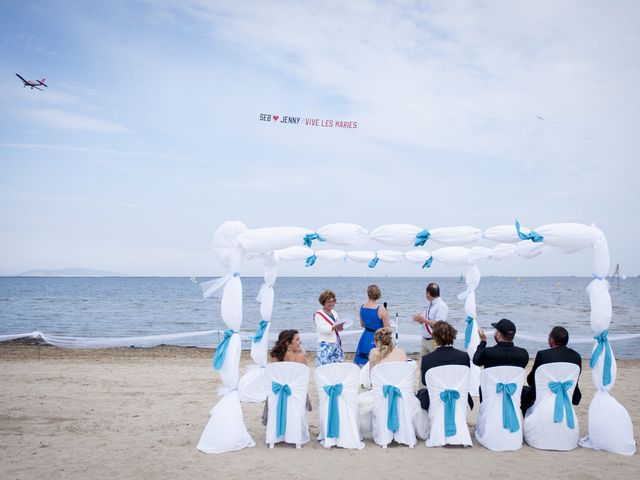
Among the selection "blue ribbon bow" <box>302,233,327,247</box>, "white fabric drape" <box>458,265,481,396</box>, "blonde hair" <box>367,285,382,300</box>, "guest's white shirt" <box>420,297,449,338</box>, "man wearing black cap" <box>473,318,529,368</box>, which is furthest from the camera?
"white fabric drape" <box>458,265,481,396</box>

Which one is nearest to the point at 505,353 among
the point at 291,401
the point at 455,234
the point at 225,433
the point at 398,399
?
the point at 398,399

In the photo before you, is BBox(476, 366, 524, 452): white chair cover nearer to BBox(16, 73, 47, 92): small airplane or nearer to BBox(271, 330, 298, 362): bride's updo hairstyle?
BBox(271, 330, 298, 362): bride's updo hairstyle

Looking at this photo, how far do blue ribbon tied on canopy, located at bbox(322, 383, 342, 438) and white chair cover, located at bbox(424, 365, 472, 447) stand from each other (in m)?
0.96

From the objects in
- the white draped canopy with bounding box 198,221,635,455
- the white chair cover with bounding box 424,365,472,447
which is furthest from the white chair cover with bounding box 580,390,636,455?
the white chair cover with bounding box 424,365,472,447

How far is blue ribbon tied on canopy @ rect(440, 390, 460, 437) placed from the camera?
5.16 metres

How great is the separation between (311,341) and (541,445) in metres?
12.0

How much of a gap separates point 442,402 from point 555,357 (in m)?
1.30

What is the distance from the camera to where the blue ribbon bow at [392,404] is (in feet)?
17.1

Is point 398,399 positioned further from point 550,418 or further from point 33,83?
point 33,83

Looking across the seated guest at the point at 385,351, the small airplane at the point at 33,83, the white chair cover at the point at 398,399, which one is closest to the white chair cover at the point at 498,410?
the white chair cover at the point at 398,399

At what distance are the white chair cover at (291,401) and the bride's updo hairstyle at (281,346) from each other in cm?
33

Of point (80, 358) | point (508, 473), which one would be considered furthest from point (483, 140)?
point (80, 358)

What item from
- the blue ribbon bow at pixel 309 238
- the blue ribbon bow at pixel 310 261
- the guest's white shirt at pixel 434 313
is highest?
the blue ribbon bow at pixel 309 238

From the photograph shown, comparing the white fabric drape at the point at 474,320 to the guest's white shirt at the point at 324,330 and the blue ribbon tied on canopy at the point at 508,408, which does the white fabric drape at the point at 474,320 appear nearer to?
the guest's white shirt at the point at 324,330
